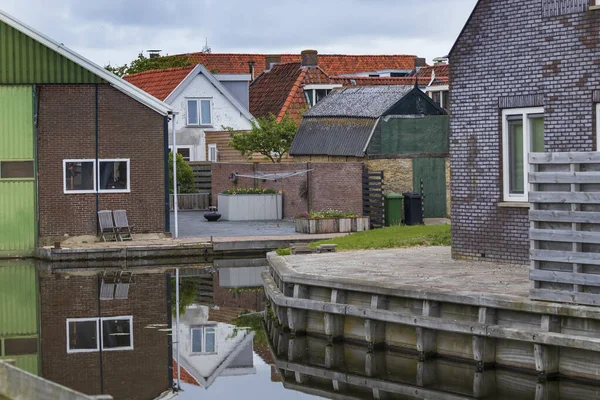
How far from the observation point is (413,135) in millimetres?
41750

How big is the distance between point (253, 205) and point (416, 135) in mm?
6261

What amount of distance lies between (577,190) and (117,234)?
2159 cm

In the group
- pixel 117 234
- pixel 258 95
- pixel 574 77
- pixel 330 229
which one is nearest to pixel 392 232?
pixel 330 229

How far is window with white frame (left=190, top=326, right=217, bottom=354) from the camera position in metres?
22.0

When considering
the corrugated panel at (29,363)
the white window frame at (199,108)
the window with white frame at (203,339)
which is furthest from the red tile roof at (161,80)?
the corrugated panel at (29,363)

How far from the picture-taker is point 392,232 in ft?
106

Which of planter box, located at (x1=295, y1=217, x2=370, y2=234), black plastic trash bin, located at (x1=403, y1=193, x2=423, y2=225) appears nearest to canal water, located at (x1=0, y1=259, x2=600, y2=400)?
planter box, located at (x1=295, y1=217, x2=370, y2=234)

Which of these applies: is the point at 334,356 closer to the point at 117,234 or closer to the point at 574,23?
the point at 574,23

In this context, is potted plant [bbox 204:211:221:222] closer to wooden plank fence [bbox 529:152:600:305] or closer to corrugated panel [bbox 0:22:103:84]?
corrugated panel [bbox 0:22:103:84]

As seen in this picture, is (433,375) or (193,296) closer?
(433,375)

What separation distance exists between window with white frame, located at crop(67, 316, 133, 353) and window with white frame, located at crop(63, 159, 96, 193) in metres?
12.3

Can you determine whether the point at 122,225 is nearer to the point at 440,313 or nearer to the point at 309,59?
the point at 440,313

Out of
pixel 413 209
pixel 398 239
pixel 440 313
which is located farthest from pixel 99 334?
pixel 413 209

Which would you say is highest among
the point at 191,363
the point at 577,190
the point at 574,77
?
the point at 574,77
